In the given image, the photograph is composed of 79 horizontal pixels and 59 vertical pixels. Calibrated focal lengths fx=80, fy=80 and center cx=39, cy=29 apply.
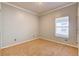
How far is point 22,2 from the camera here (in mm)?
1224

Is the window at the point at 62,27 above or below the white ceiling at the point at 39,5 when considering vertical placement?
below

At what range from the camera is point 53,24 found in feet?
4.20

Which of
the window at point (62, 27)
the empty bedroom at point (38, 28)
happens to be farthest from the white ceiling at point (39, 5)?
the window at point (62, 27)

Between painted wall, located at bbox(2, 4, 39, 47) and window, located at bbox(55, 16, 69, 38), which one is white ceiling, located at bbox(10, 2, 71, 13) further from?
window, located at bbox(55, 16, 69, 38)

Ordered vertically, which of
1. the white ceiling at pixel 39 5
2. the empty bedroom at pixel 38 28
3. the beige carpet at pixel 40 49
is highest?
the white ceiling at pixel 39 5

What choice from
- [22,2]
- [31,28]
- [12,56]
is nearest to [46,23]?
[31,28]

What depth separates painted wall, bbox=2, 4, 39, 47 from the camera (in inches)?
47.4

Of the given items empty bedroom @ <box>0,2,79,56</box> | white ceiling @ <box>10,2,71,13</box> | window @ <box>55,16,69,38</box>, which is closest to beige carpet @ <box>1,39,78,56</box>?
empty bedroom @ <box>0,2,79,56</box>

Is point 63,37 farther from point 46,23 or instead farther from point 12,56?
point 12,56

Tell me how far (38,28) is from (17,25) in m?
0.33

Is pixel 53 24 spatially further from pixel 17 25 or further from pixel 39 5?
pixel 17 25

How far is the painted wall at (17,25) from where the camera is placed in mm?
1203

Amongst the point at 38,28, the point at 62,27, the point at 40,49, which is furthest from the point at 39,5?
the point at 40,49

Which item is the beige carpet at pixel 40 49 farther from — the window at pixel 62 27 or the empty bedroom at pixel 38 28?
the window at pixel 62 27
